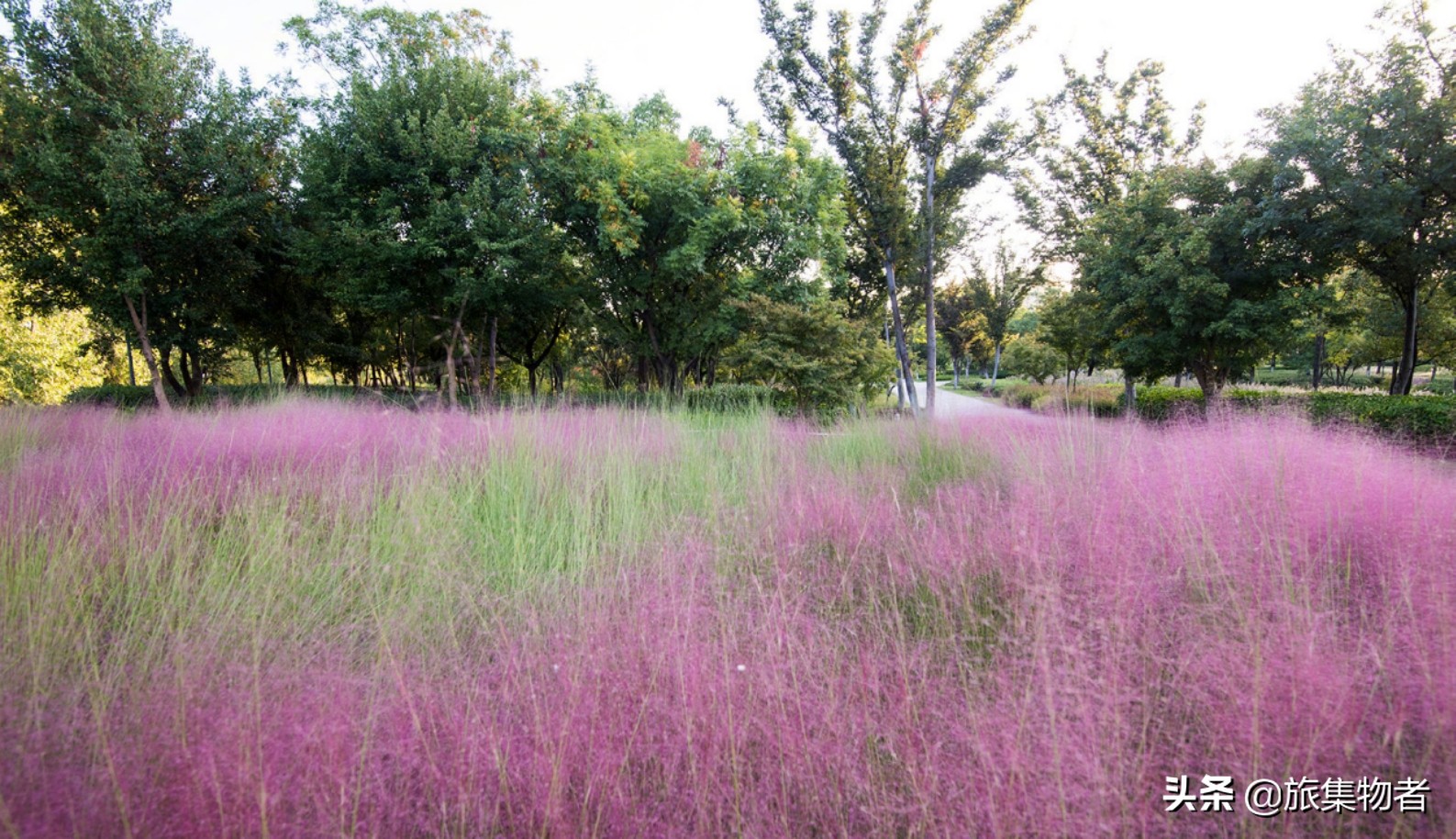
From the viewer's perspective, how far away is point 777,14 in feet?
35.2

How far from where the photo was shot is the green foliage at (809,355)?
361 inches

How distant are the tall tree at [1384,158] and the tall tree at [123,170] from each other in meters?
21.3

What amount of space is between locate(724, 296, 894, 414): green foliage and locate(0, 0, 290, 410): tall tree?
33.3 feet

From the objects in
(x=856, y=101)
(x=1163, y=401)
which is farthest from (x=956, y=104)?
(x=1163, y=401)

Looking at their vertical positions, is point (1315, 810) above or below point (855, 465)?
below

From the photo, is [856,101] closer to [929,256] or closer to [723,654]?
[929,256]

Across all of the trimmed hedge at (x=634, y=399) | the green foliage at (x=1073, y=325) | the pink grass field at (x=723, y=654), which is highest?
the green foliage at (x=1073, y=325)

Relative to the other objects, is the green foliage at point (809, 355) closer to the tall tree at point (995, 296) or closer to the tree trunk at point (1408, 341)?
the tree trunk at point (1408, 341)

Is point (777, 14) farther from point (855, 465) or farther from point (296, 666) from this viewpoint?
point (296, 666)

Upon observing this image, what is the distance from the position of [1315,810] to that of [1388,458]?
3.70 metres

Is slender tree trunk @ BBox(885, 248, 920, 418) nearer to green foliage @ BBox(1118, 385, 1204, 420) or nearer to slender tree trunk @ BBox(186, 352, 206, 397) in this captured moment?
green foliage @ BBox(1118, 385, 1204, 420)

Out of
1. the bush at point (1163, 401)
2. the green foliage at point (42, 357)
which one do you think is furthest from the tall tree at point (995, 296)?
the green foliage at point (42, 357)

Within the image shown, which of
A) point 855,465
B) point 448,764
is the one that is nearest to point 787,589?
point 448,764

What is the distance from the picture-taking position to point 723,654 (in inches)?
66.8
